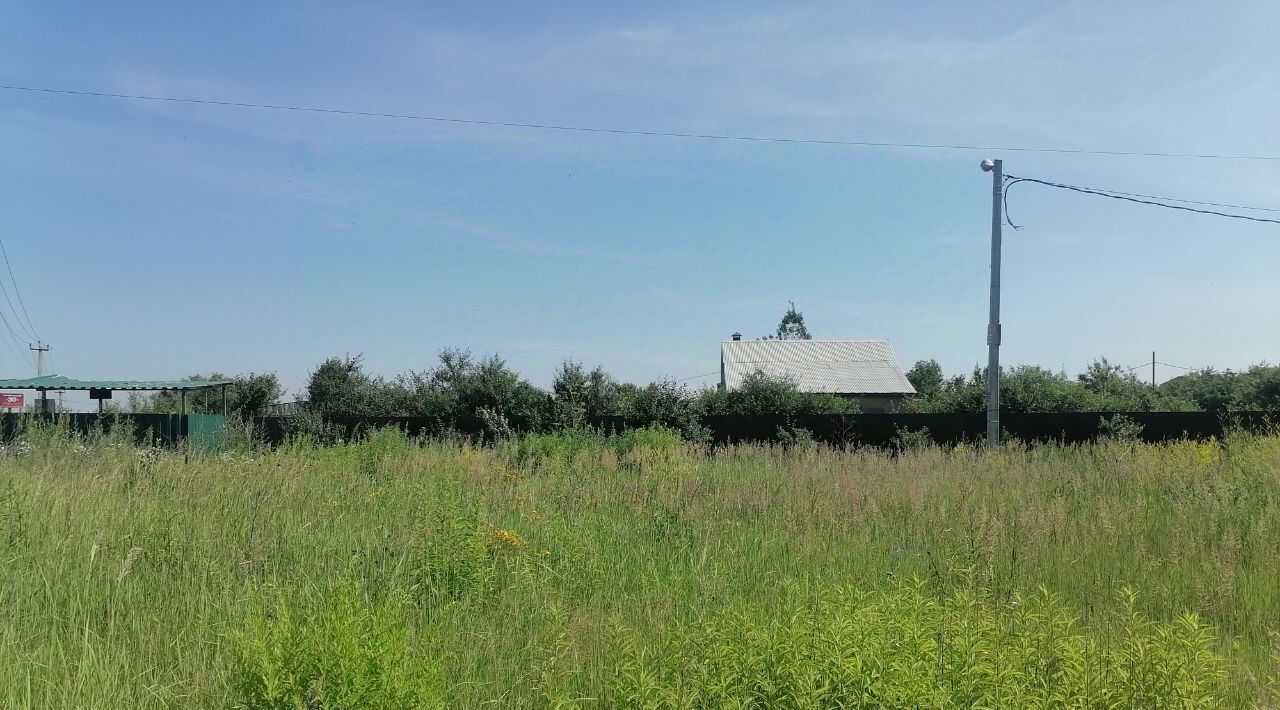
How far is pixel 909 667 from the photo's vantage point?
130 inches

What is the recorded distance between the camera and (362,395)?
3062cm

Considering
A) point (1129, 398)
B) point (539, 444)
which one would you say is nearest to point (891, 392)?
point (1129, 398)

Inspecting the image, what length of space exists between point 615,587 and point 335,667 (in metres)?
2.35

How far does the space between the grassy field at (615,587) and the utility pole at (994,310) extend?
6.32 m

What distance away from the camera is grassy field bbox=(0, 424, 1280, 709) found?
336 cm

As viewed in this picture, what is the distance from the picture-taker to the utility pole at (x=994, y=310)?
15672 mm

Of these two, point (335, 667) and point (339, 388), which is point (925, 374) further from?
point (335, 667)

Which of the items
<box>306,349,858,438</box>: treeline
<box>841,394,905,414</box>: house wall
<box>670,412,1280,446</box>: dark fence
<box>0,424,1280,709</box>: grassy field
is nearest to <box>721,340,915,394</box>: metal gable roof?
<box>841,394,905,414</box>: house wall

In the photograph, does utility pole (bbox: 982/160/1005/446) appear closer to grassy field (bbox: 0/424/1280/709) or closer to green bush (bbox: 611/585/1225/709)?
grassy field (bbox: 0/424/1280/709)

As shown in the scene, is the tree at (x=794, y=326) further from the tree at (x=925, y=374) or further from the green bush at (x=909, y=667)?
the green bush at (x=909, y=667)

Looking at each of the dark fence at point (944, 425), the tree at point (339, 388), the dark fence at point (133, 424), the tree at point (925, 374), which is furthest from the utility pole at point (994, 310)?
the tree at point (925, 374)

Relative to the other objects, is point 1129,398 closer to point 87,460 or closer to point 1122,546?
point 1122,546

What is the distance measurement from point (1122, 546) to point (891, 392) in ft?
123

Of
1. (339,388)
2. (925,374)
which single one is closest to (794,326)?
(925,374)
